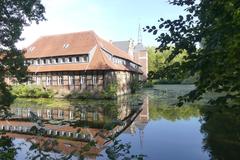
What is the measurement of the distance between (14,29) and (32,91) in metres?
23.8

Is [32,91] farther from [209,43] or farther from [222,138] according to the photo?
[209,43]

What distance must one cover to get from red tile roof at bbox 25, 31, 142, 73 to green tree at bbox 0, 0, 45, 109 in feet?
65.5

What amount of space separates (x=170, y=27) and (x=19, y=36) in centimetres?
1219

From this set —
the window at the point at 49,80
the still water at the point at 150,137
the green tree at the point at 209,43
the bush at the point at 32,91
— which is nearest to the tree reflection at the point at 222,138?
the still water at the point at 150,137

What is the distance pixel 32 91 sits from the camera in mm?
37781

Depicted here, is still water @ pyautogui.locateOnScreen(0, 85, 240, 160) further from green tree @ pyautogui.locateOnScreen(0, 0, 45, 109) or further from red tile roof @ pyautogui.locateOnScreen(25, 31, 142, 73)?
red tile roof @ pyautogui.locateOnScreen(25, 31, 142, 73)

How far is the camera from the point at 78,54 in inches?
1508

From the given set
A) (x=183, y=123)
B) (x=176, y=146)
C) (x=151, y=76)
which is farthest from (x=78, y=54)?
(x=151, y=76)

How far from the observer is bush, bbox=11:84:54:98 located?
3766cm

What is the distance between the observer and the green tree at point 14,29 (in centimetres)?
1470

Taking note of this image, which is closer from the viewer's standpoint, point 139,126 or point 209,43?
point 209,43

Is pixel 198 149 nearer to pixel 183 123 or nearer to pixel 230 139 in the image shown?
pixel 230 139

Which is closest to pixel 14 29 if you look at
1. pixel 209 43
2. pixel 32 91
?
pixel 209 43

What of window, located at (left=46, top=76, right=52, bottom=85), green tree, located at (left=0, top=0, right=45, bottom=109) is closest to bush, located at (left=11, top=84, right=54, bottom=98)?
window, located at (left=46, top=76, right=52, bottom=85)
